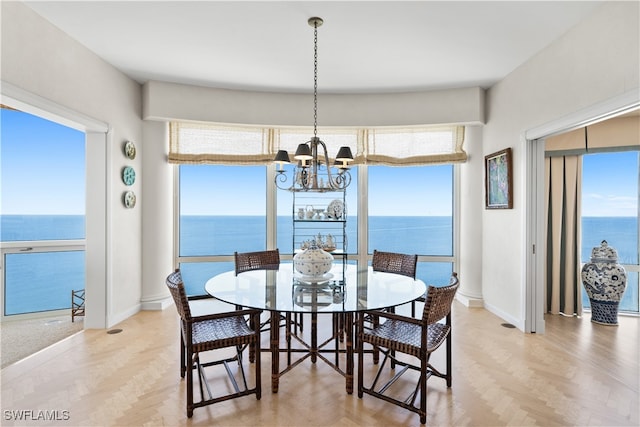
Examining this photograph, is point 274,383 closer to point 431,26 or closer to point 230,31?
point 230,31

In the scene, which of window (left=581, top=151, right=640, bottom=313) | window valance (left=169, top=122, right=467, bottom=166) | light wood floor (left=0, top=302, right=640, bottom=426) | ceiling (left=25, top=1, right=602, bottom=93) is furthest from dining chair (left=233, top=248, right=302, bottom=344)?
window (left=581, top=151, right=640, bottom=313)

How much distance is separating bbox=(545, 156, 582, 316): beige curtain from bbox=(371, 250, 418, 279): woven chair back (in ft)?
7.26

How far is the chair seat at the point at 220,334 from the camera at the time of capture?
215 cm

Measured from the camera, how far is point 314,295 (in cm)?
236

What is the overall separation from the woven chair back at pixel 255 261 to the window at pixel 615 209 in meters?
3.89

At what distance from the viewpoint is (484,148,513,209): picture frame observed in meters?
3.78

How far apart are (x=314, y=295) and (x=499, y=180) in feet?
9.25

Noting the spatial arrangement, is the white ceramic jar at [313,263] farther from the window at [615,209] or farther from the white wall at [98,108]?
the window at [615,209]

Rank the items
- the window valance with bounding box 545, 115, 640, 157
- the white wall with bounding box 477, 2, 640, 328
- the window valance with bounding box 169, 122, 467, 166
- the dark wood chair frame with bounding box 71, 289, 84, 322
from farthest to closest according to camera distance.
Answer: the window valance with bounding box 169, 122, 467, 166 < the dark wood chair frame with bounding box 71, 289, 84, 322 < the window valance with bounding box 545, 115, 640, 157 < the white wall with bounding box 477, 2, 640, 328

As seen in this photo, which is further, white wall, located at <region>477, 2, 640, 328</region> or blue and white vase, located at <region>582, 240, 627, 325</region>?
blue and white vase, located at <region>582, 240, 627, 325</region>

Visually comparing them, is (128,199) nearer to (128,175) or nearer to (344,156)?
(128,175)

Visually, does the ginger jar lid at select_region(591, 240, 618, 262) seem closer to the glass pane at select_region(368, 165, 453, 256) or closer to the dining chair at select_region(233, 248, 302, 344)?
the glass pane at select_region(368, 165, 453, 256)

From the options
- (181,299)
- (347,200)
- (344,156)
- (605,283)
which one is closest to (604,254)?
(605,283)

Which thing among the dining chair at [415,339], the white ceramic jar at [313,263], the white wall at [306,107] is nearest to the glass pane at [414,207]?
the white wall at [306,107]
